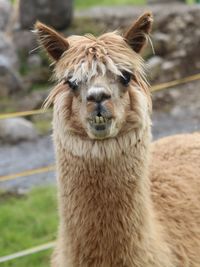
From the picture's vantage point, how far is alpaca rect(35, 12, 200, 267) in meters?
4.12

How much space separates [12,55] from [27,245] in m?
4.99

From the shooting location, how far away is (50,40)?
436 centimetres

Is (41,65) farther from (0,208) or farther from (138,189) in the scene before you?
(138,189)

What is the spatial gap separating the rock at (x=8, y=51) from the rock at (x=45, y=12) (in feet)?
1.36

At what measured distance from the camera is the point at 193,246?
4566mm

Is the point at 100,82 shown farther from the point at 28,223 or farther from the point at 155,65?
the point at 155,65

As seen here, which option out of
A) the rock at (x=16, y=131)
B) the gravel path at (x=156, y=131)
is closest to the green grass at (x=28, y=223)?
the gravel path at (x=156, y=131)

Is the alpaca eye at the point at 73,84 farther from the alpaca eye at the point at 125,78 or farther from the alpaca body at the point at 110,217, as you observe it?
the alpaca body at the point at 110,217

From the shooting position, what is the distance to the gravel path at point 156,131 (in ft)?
27.8

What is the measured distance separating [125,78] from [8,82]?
6.49m

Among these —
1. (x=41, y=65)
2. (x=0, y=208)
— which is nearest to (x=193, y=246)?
(x=0, y=208)

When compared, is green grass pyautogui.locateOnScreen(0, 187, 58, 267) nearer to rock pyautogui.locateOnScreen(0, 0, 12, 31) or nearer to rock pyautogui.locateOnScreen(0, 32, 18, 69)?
rock pyautogui.locateOnScreen(0, 32, 18, 69)

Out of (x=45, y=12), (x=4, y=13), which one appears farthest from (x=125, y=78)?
(x=4, y=13)

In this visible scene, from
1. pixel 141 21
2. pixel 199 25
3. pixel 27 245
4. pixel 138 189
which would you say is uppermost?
pixel 199 25
